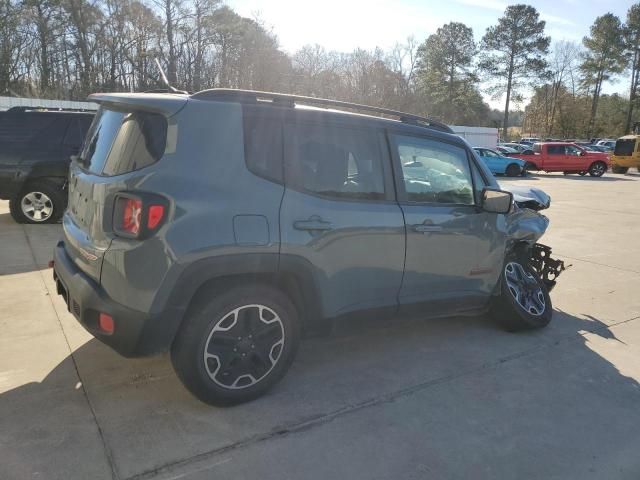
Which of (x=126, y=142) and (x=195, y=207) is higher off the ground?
(x=126, y=142)

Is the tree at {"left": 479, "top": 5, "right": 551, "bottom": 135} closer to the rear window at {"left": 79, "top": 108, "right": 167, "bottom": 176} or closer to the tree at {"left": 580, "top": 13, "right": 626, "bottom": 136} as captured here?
the tree at {"left": 580, "top": 13, "right": 626, "bottom": 136}

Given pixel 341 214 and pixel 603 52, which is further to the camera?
pixel 603 52

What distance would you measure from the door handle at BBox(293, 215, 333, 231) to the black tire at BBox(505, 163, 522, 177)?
77.2 feet

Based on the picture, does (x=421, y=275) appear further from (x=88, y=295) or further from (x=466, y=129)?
(x=466, y=129)

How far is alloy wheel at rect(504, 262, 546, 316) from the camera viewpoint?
4.47 meters

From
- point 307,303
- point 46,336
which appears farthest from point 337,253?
point 46,336

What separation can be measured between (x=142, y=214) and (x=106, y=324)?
637 mm

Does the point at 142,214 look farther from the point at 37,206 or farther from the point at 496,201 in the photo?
the point at 37,206

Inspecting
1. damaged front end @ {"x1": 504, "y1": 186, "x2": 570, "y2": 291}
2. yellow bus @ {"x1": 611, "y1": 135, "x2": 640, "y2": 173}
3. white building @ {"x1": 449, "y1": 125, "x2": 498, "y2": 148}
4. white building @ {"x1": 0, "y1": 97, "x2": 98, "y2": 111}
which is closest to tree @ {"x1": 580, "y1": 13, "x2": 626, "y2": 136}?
white building @ {"x1": 449, "y1": 125, "x2": 498, "y2": 148}

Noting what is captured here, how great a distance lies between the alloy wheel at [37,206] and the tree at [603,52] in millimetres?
60539

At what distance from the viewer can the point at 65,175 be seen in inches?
316

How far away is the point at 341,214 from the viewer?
3143mm

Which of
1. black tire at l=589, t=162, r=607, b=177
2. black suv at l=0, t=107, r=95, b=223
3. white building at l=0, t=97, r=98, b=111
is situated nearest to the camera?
black suv at l=0, t=107, r=95, b=223

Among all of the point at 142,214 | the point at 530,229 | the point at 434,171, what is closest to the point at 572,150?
the point at 530,229
